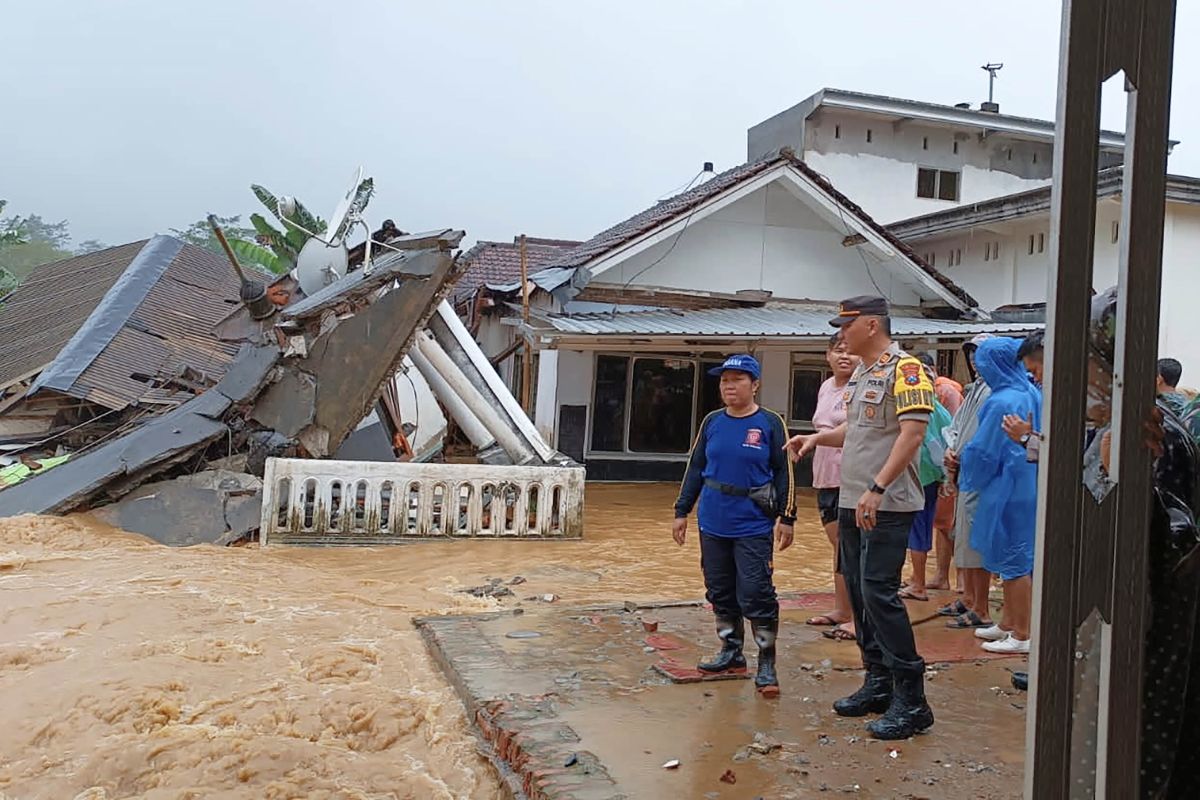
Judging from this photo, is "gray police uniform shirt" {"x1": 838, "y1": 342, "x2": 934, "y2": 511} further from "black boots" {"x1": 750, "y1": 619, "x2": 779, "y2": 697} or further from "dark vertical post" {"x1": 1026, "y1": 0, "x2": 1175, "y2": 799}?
"dark vertical post" {"x1": 1026, "y1": 0, "x2": 1175, "y2": 799}

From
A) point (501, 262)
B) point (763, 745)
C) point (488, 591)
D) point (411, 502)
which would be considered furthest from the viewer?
point (501, 262)

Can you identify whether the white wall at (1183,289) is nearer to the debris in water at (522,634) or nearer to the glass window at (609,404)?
the glass window at (609,404)

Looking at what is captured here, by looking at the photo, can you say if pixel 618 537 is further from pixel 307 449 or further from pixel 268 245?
pixel 268 245

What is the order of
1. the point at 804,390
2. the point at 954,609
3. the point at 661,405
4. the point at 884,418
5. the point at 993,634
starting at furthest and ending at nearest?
the point at 804,390 → the point at 661,405 → the point at 954,609 → the point at 993,634 → the point at 884,418

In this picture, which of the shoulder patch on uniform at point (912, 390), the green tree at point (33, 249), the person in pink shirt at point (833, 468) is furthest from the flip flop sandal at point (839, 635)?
the green tree at point (33, 249)

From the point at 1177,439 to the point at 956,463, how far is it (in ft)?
10.6

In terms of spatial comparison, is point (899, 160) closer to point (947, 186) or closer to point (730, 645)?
point (947, 186)

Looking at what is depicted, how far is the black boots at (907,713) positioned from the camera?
12.7 feet

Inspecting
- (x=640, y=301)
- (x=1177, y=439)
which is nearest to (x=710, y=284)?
(x=640, y=301)

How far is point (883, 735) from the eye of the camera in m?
3.87

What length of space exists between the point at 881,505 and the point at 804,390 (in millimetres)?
11580

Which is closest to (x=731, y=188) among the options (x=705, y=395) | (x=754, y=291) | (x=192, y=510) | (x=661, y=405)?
(x=754, y=291)

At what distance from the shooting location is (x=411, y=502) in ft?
32.0

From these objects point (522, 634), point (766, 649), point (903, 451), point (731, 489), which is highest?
point (903, 451)
